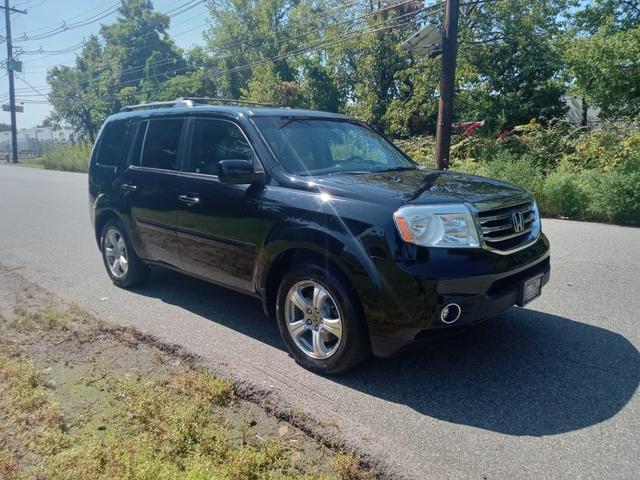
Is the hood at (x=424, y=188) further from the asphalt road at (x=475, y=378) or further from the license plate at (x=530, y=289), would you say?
the asphalt road at (x=475, y=378)

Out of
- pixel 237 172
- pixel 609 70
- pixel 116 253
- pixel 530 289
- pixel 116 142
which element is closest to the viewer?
pixel 530 289

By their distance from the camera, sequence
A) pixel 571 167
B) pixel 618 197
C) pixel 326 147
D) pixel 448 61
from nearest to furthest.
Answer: pixel 326 147 → pixel 618 197 → pixel 571 167 → pixel 448 61

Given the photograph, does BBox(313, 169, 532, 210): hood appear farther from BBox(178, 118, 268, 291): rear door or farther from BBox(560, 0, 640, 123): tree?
BBox(560, 0, 640, 123): tree

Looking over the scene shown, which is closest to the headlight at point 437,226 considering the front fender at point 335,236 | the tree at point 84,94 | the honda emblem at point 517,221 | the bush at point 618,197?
the front fender at point 335,236

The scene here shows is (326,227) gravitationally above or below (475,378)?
above

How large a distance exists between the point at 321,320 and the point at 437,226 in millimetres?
1077

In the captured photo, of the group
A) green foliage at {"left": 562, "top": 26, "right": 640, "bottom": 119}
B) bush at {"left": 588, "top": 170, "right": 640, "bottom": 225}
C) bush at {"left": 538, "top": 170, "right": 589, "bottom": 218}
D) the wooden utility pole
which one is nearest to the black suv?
bush at {"left": 588, "top": 170, "right": 640, "bottom": 225}

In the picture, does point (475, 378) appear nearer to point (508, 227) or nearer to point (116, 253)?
point (508, 227)

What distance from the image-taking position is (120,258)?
19.9 feet

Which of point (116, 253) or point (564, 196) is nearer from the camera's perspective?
point (116, 253)

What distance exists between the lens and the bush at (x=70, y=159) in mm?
33781

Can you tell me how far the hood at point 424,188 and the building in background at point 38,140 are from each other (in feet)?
174

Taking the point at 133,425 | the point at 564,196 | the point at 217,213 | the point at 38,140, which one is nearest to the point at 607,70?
the point at 564,196

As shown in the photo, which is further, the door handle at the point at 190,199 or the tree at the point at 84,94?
the tree at the point at 84,94
